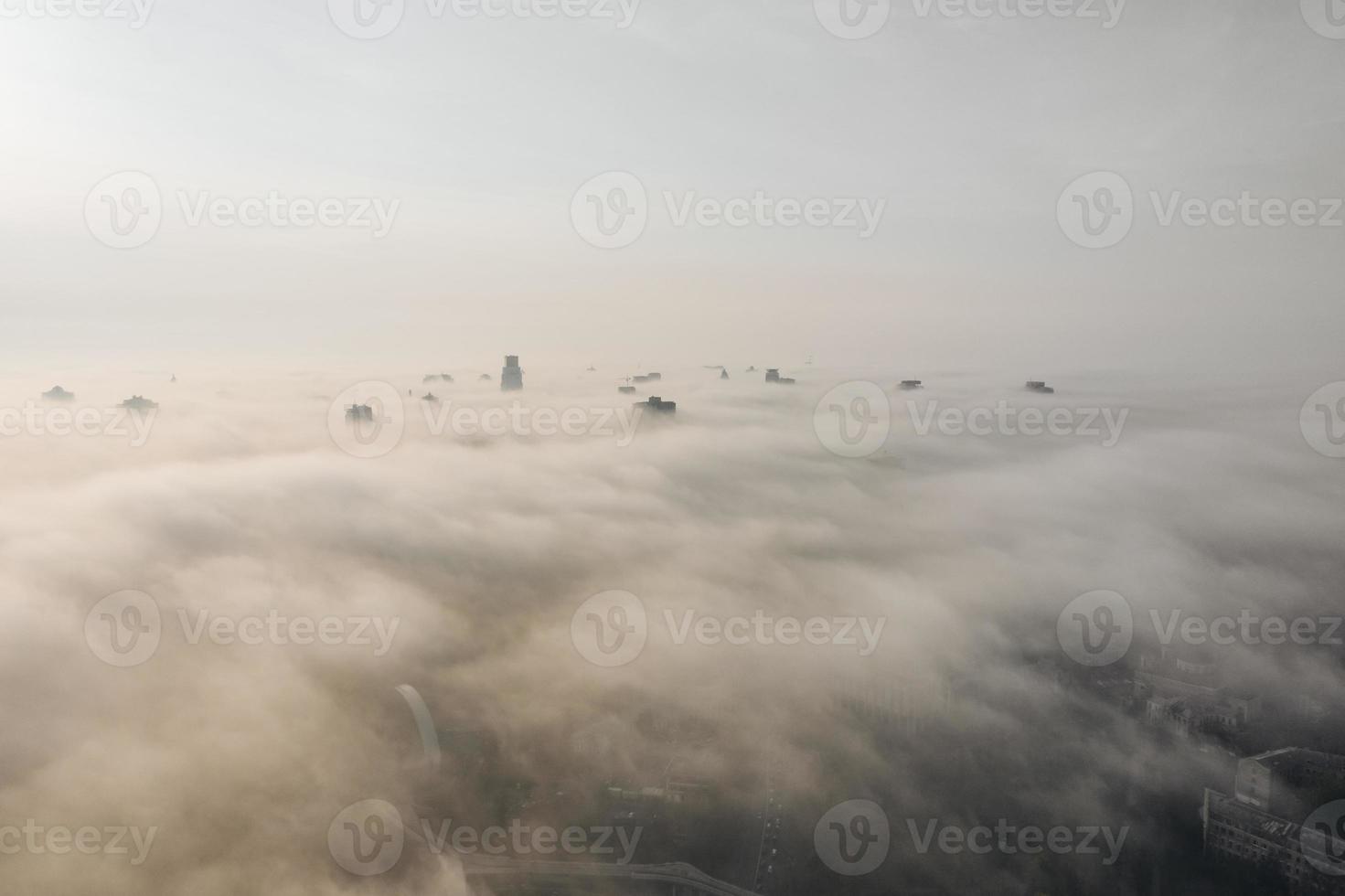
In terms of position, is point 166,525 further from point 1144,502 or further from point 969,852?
point 1144,502

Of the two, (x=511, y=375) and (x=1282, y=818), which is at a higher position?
(x=511, y=375)

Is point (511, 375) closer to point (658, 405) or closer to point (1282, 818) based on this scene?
point (658, 405)

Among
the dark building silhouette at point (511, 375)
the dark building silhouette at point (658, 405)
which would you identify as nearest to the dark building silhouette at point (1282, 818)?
the dark building silhouette at point (658, 405)

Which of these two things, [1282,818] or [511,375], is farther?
[511,375]

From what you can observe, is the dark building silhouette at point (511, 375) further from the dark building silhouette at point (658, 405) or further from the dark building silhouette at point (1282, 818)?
the dark building silhouette at point (1282, 818)

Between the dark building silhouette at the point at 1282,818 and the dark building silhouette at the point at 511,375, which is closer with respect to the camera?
the dark building silhouette at the point at 1282,818

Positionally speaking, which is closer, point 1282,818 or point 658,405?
point 1282,818

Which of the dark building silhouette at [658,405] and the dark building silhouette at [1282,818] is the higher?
the dark building silhouette at [658,405]

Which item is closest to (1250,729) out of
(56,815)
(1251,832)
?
(1251,832)

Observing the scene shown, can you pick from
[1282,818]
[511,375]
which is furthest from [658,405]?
[1282,818]
